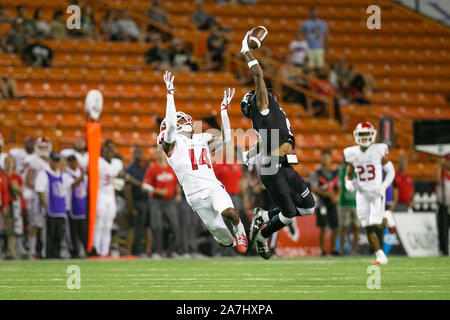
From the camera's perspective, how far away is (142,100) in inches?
863

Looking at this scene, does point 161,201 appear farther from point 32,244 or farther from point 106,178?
point 32,244

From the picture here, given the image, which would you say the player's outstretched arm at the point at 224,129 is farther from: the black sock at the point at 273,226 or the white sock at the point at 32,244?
the white sock at the point at 32,244

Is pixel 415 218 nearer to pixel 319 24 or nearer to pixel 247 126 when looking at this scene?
pixel 247 126

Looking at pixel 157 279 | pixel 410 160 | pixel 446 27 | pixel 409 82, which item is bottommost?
pixel 157 279

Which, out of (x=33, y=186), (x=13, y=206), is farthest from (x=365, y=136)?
(x=13, y=206)

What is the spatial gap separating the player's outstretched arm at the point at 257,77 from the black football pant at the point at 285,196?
0.84 m

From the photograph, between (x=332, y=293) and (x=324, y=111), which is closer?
(x=332, y=293)

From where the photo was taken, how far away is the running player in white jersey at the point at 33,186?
58.0 ft

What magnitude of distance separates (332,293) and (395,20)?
19123 millimetres

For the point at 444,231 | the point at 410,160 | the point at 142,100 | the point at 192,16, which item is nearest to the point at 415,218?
the point at 444,231

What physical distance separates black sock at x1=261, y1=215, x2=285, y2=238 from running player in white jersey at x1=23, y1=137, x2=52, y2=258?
726 centimetres

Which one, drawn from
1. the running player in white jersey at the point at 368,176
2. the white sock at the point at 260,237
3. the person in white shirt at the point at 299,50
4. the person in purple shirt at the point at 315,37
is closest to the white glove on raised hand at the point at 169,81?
the white sock at the point at 260,237

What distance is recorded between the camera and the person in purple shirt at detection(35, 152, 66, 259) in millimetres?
17281

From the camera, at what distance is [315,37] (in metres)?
24.1
